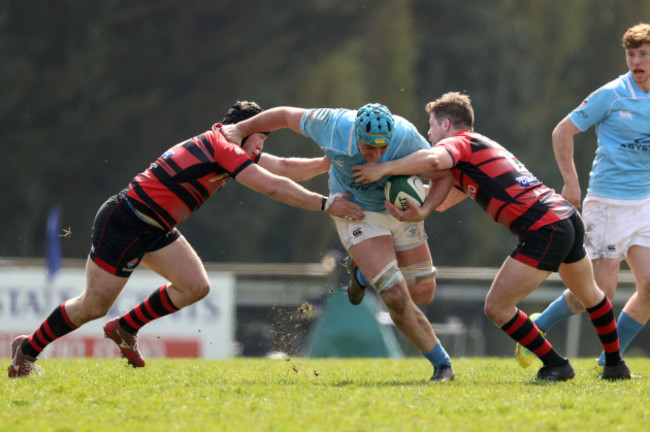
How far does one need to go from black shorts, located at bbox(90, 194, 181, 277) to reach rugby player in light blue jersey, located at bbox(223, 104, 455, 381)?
2.84 feet

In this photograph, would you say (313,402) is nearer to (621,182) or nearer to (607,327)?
(607,327)

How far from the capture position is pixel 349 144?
6.55 m

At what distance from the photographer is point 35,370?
6.96 meters

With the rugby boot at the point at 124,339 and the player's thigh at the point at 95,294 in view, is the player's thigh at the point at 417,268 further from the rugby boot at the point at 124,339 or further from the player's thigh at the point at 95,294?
the rugby boot at the point at 124,339

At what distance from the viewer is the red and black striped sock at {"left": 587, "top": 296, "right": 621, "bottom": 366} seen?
6.59m

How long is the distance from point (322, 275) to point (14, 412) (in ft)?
30.4

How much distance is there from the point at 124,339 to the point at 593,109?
3.76 metres

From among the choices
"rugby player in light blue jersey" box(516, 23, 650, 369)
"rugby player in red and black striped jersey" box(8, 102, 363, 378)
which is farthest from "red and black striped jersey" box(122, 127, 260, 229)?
"rugby player in light blue jersey" box(516, 23, 650, 369)

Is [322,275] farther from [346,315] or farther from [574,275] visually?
[574,275]

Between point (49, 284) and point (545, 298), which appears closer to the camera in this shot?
point (49, 284)

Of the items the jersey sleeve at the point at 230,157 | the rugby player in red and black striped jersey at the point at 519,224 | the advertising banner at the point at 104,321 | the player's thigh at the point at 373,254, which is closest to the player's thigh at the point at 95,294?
the jersey sleeve at the point at 230,157

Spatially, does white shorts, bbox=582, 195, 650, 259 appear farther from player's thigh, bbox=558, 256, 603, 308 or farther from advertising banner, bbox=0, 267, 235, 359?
advertising banner, bbox=0, 267, 235, 359

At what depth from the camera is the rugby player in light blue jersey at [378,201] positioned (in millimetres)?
6418

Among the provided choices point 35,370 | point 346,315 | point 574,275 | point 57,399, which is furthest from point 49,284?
point 574,275
